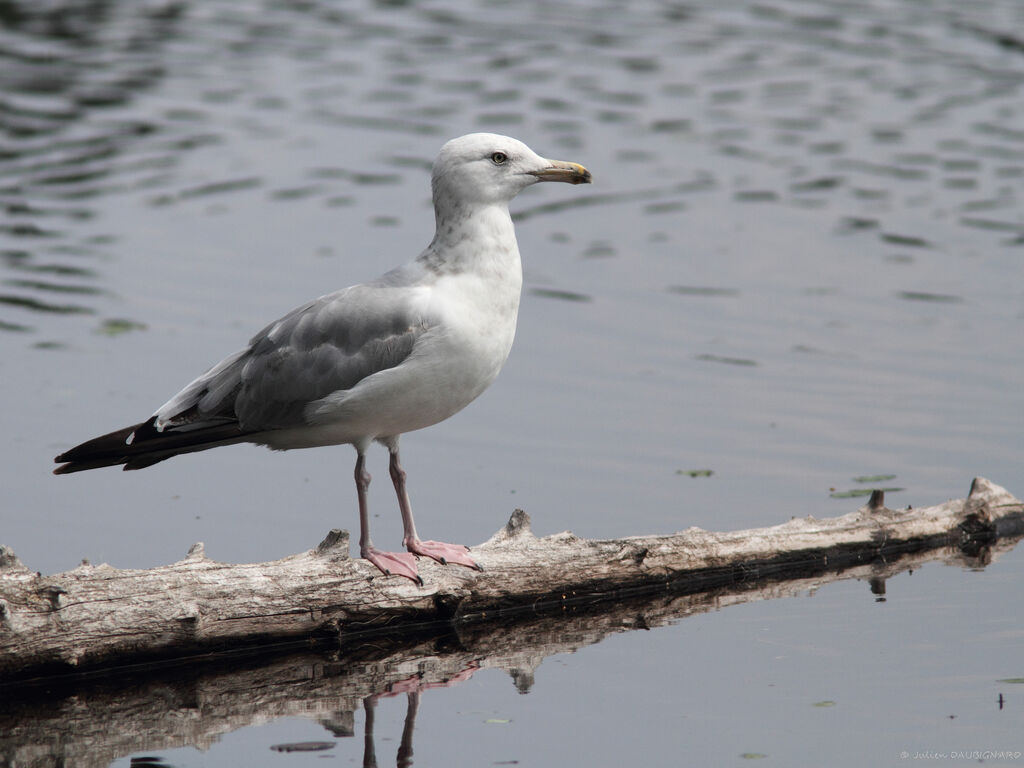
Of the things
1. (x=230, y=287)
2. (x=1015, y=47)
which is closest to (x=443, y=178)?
(x=230, y=287)

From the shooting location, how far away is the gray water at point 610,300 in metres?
7.80

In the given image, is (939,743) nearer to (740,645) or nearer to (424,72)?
(740,645)

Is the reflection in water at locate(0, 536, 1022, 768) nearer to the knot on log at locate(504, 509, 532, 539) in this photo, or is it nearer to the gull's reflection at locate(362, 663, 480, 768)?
the gull's reflection at locate(362, 663, 480, 768)

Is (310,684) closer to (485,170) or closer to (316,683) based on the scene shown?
(316,683)

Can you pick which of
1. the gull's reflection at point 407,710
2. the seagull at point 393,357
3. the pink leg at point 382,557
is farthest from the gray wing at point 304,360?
the gull's reflection at point 407,710

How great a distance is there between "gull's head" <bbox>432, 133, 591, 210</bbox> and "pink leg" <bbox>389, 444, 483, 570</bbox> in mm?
1470

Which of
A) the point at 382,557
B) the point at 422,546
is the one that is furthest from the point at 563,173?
the point at 382,557

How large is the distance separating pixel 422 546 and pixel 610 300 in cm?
657

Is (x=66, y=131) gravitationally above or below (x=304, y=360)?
below

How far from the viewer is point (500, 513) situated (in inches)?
393

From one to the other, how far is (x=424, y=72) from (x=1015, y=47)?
9.12m

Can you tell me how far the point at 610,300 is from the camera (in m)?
14.6

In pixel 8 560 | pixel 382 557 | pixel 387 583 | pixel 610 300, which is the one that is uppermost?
pixel 8 560

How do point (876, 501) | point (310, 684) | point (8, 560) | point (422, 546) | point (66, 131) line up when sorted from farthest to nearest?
point (66, 131) < point (876, 501) < point (422, 546) < point (310, 684) < point (8, 560)
